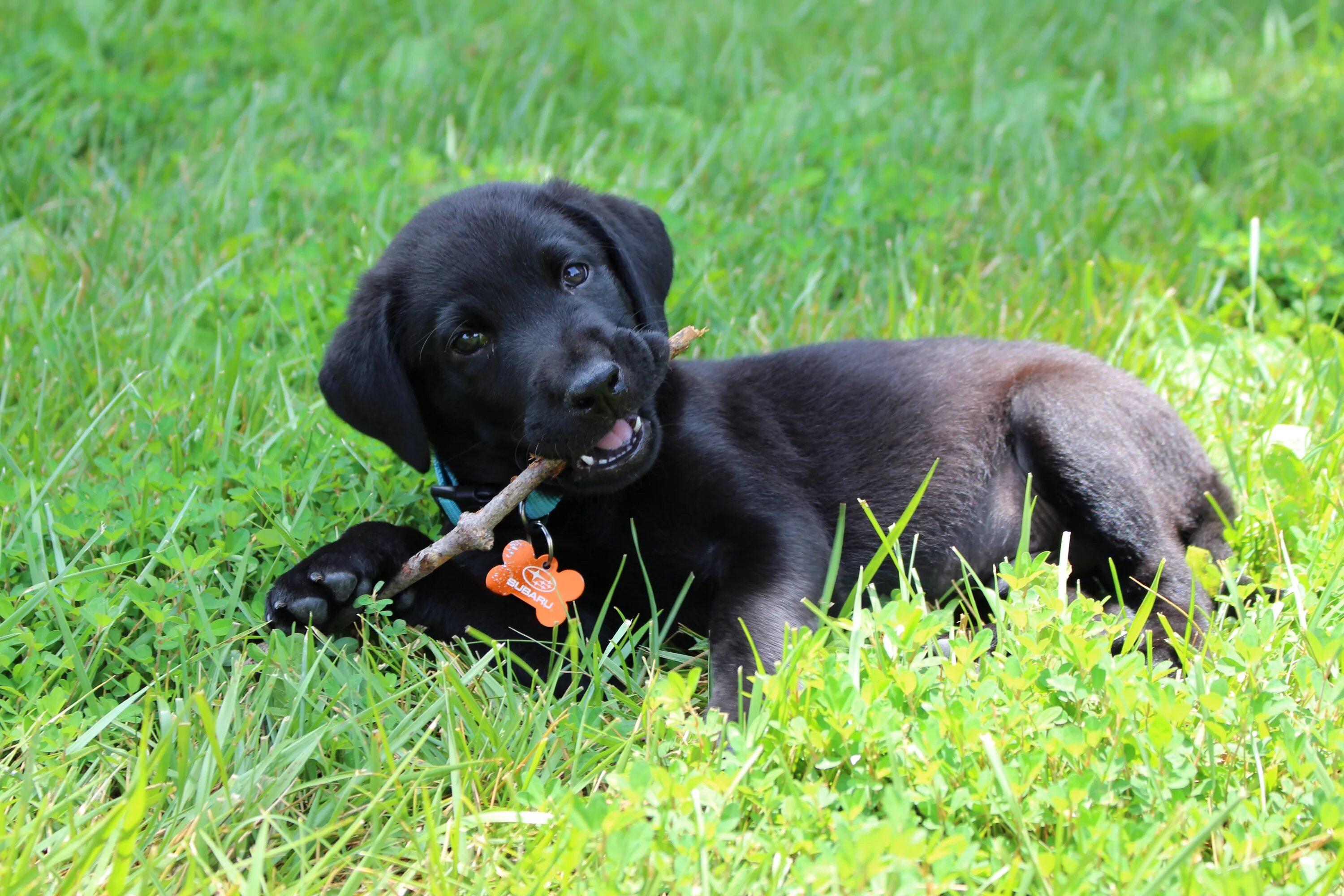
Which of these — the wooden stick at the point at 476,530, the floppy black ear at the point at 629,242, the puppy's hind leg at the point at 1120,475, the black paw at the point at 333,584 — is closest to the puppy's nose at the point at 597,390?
the wooden stick at the point at 476,530

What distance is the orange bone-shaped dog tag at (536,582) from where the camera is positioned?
2.27 metres

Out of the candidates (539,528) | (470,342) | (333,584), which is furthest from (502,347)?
(333,584)

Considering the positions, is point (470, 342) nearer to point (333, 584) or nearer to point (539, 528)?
point (539, 528)

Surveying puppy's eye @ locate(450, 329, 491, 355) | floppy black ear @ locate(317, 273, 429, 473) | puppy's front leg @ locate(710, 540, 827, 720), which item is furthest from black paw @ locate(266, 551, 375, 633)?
puppy's front leg @ locate(710, 540, 827, 720)

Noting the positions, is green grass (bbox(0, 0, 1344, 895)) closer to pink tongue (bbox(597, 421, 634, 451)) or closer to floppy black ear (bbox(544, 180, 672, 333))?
pink tongue (bbox(597, 421, 634, 451))

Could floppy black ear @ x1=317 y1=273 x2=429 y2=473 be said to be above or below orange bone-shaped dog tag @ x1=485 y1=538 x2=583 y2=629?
above

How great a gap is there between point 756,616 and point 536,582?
438 millimetres

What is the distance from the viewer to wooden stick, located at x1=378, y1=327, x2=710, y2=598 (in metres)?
2.24

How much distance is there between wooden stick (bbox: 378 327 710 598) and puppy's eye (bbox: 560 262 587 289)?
0.27 m

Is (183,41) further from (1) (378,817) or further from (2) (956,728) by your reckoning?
(2) (956,728)

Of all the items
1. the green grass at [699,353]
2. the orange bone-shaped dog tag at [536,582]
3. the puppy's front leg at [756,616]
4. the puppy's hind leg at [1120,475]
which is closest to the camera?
the green grass at [699,353]

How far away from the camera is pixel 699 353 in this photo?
355cm

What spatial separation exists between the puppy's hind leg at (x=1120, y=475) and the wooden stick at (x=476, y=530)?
2.97 feet

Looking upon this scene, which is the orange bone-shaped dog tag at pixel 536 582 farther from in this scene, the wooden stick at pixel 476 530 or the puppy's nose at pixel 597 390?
the puppy's nose at pixel 597 390
